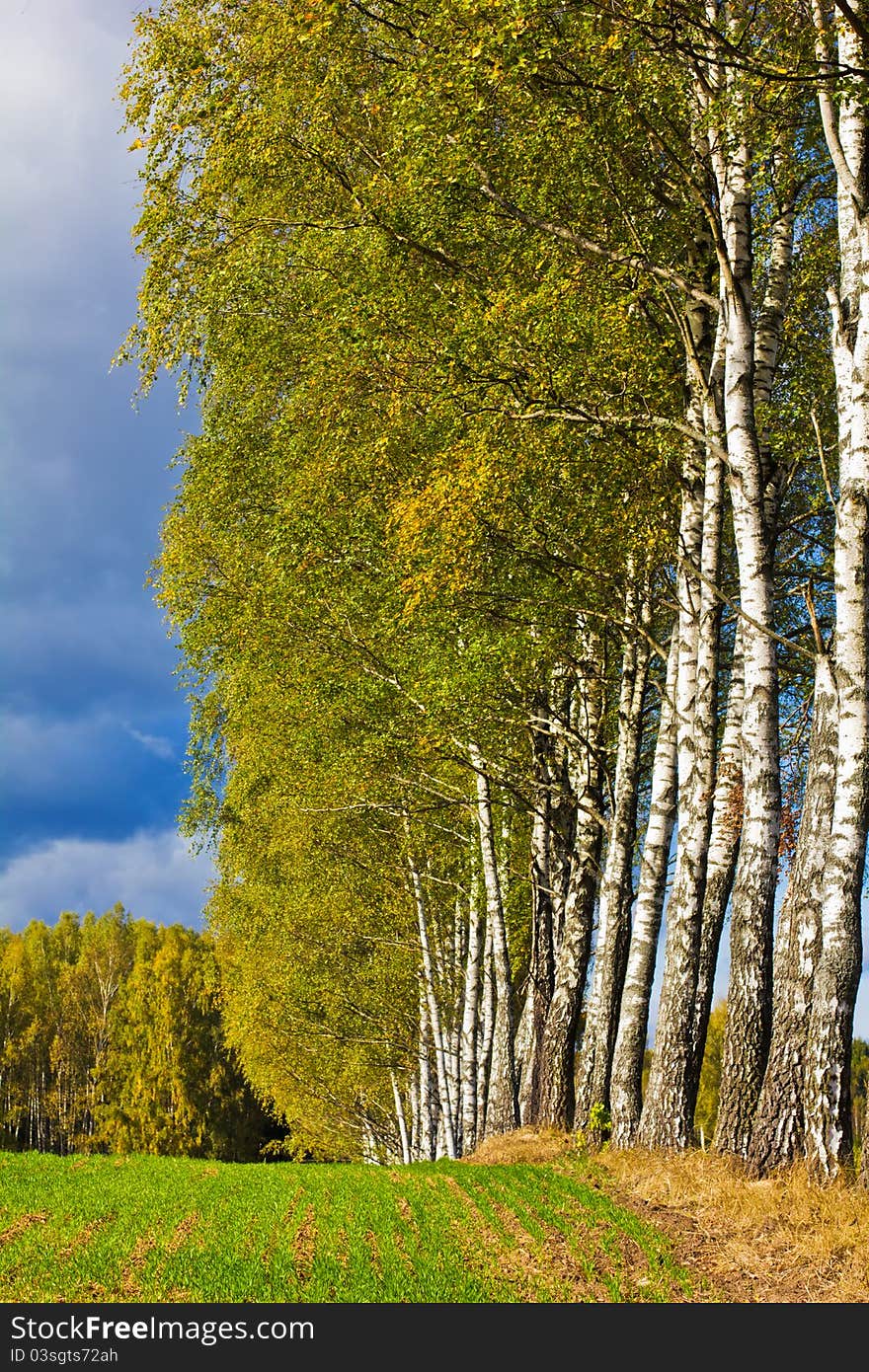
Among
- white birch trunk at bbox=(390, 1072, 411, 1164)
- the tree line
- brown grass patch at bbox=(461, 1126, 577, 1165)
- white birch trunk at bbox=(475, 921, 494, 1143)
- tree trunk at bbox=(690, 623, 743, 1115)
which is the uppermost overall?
the tree line

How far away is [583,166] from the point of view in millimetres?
12695

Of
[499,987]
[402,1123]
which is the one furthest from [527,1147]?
[402,1123]

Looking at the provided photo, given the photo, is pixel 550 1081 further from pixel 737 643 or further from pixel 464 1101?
pixel 737 643

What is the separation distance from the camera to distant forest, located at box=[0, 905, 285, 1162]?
189 ft

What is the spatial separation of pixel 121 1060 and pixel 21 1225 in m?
51.7

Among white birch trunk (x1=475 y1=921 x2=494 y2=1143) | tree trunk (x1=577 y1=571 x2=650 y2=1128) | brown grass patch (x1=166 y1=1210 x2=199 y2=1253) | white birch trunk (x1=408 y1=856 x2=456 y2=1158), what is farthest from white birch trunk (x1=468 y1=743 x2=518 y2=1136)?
brown grass patch (x1=166 y1=1210 x2=199 y2=1253)

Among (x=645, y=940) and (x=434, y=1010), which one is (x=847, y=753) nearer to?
(x=645, y=940)

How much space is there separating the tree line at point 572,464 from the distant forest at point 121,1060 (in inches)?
1228

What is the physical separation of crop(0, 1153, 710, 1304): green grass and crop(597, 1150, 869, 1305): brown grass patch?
0.29 m

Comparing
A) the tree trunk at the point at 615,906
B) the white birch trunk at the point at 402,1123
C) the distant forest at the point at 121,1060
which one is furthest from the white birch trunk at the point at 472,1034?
the distant forest at the point at 121,1060

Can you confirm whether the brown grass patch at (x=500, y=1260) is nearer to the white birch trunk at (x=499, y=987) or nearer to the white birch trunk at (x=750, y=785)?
the white birch trunk at (x=750, y=785)

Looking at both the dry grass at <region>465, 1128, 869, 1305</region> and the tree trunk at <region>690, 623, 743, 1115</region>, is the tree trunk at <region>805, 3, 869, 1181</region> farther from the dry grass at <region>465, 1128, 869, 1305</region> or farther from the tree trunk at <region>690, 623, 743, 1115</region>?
the tree trunk at <region>690, 623, 743, 1115</region>
